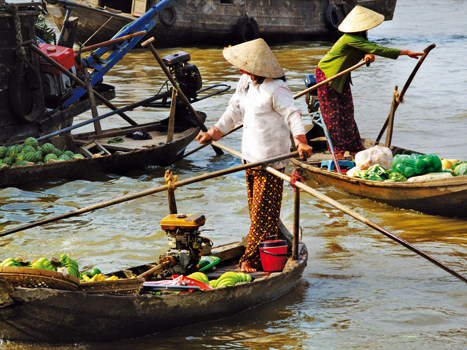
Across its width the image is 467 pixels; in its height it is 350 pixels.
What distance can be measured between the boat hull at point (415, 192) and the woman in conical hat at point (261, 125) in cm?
208

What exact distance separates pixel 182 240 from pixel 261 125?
0.93 m

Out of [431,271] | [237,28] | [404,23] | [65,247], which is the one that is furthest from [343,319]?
[404,23]

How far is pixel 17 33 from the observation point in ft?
23.8

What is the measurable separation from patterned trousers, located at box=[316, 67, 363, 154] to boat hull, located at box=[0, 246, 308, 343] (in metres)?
3.26

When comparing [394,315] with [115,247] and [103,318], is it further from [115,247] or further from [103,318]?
[115,247]

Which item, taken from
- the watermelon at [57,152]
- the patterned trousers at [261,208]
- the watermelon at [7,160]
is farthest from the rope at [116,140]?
the patterned trousers at [261,208]

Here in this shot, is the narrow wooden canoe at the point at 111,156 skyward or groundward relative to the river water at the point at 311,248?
skyward

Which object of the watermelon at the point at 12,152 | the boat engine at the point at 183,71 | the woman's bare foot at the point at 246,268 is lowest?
the woman's bare foot at the point at 246,268

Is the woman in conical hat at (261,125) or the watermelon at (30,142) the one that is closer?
the woman in conical hat at (261,125)

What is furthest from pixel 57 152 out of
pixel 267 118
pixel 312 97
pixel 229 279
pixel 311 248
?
pixel 229 279

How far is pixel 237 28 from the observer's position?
19984 mm

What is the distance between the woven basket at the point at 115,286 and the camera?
3334mm

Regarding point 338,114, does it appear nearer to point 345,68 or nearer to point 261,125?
point 345,68

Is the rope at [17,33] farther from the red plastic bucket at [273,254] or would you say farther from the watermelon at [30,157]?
the red plastic bucket at [273,254]
